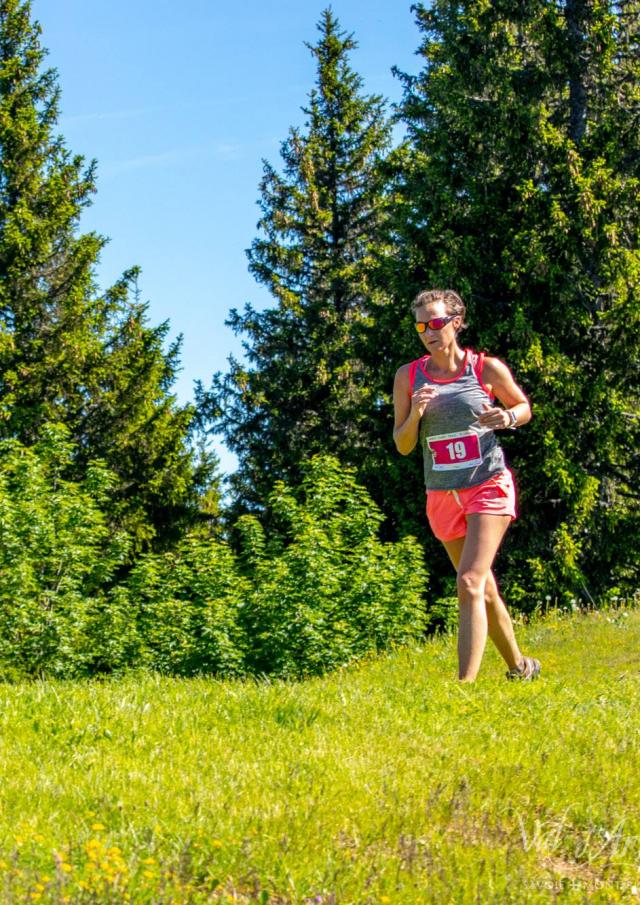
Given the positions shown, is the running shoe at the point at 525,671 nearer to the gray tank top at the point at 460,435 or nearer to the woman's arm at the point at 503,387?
the gray tank top at the point at 460,435

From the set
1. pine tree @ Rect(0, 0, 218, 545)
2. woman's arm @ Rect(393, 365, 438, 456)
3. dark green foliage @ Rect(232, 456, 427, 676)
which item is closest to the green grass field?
woman's arm @ Rect(393, 365, 438, 456)

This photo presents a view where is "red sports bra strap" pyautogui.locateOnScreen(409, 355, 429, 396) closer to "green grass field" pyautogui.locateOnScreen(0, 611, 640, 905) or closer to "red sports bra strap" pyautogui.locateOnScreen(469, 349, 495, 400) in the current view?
"red sports bra strap" pyautogui.locateOnScreen(469, 349, 495, 400)

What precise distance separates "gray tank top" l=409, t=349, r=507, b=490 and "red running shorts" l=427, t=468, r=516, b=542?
43mm

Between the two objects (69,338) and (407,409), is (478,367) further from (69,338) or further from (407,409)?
(69,338)

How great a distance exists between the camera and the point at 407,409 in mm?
6418

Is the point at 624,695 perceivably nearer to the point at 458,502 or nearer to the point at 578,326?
the point at 458,502

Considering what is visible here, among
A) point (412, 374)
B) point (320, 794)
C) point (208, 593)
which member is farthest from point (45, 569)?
point (320, 794)

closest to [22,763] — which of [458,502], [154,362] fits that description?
[458,502]

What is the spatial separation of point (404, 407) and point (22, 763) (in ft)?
10.2

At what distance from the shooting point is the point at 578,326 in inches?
720

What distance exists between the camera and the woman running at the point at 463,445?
20.2ft

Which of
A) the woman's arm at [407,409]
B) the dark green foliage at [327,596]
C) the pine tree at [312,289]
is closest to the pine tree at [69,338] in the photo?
the pine tree at [312,289]

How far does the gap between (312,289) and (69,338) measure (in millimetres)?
7727

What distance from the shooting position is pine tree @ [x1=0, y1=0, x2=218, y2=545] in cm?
2338
